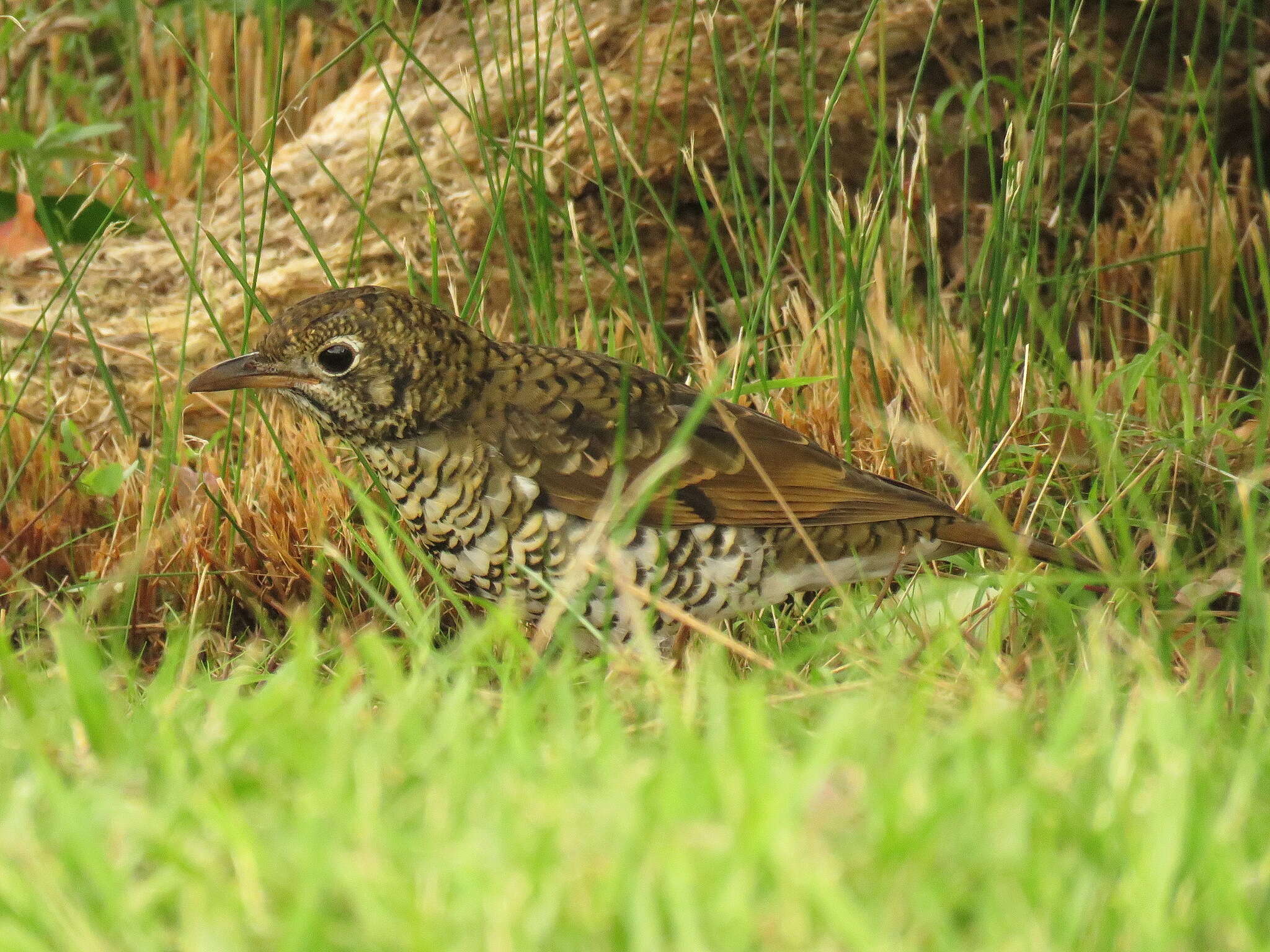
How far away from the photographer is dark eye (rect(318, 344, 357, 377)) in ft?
10.5

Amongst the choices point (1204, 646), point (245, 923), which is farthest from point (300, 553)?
point (245, 923)

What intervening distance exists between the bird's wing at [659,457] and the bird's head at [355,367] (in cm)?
14

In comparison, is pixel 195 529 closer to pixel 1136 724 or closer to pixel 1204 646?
pixel 1204 646

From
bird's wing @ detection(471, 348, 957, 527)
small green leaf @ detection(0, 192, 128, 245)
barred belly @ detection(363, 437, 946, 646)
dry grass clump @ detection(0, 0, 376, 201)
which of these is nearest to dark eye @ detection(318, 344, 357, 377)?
barred belly @ detection(363, 437, 946, 646)

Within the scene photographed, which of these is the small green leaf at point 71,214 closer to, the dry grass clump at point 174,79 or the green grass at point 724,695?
the green grass at point 724,695

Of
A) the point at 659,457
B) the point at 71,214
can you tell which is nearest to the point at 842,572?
the point at 659,457

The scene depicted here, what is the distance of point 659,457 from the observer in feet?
10.8

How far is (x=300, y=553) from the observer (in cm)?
374

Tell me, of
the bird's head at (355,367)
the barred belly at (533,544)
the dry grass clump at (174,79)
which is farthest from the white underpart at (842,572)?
the dry grass clump at (174,79)

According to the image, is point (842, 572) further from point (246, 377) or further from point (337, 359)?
point (246, 377)

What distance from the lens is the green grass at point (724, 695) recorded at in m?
1.52

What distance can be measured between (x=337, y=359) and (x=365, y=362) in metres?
0.06

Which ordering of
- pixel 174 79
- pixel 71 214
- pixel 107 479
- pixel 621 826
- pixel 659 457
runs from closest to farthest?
pixel 621 826
pixel 659 457
pixel 107 479
pixel 71 214
pixel 174 79

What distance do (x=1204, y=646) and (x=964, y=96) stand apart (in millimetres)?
2225
